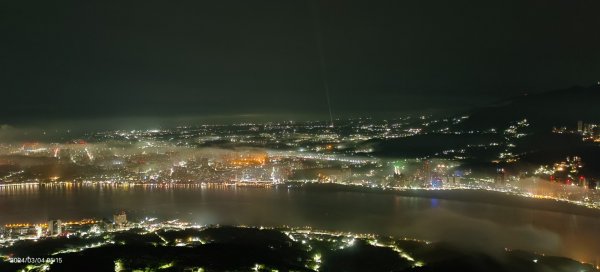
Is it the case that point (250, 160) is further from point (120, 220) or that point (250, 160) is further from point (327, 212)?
point (120, 220)

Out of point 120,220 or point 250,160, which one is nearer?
point 120,220

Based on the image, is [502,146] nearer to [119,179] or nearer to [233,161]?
[233,161]

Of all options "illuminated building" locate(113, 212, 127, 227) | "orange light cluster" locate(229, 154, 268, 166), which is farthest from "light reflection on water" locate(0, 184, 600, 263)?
"orange light cluster" locate(229, 154, 268, 166)

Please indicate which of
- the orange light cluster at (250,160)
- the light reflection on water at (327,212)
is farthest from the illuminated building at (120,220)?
the orange light cluster at (250,160)

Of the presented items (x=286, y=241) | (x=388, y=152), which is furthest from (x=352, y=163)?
(x=286, y=241)

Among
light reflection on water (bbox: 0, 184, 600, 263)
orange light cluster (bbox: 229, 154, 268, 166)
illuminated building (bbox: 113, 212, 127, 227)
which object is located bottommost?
light reflection on water (bbox: 0, 184, 600, 263)

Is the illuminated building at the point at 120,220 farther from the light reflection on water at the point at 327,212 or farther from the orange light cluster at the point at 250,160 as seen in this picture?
the orange light cluster at the point at 250,160

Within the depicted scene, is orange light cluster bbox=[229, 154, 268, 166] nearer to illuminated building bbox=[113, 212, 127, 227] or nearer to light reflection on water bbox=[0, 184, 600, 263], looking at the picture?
light reflection on water bbox=[0, 184, 600, 263]

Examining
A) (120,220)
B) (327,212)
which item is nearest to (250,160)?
(327,212)
